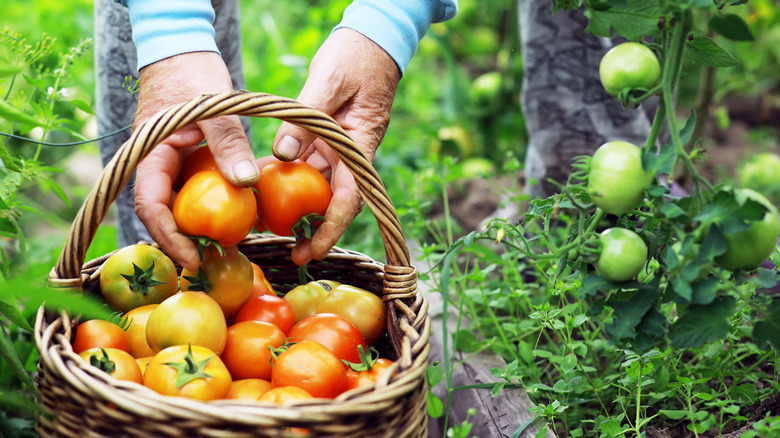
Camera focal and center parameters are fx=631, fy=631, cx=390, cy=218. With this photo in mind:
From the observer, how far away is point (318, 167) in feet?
4.36

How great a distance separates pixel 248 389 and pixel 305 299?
1.05ft

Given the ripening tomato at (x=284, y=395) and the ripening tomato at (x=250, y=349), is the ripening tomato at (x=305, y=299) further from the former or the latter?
the ripening tomato at (x=284, y=395)

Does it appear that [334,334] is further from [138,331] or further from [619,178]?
[619,178]

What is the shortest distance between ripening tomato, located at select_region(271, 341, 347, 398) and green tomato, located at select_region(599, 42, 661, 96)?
0.59 m

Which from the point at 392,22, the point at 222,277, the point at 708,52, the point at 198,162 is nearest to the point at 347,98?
the point at 392,22

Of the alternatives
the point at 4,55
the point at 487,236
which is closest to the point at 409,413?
the point at 487,236

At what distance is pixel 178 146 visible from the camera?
1.16 m

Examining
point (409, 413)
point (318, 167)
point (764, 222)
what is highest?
point (764, 222)

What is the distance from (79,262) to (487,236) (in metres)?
0.65

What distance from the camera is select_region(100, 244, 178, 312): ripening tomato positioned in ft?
3.78

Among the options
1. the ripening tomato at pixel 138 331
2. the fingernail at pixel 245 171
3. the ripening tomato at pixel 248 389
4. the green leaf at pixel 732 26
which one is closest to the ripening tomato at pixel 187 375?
the ripening tomato at pixel 248 389

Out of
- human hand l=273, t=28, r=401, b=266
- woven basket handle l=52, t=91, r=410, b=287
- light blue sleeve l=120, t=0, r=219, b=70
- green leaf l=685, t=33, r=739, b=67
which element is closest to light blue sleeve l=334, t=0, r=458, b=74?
human hand l=273, t=28, r=401, b=266

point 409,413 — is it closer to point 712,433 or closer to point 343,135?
point 343,135

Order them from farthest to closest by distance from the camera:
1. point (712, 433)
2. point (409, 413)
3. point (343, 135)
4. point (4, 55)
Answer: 1. point (4, 55)
2. point (712, 433)
3. point (343, 135)
4. point (409, 413)
